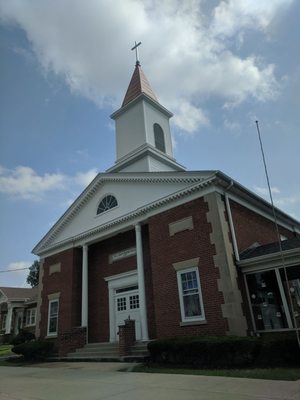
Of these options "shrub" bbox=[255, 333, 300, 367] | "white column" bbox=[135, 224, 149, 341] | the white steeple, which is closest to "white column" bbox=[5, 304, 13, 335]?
the white steeple

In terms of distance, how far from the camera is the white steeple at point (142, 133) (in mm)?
21094

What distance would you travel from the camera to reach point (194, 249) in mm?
14672

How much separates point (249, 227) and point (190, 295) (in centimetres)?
450

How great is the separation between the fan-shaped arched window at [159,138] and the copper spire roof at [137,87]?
2264 mm

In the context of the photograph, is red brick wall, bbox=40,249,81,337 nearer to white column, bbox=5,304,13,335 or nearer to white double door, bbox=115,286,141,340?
white double door, bbox=115,286,141,340

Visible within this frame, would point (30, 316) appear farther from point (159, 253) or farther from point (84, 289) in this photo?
point (159, 253)

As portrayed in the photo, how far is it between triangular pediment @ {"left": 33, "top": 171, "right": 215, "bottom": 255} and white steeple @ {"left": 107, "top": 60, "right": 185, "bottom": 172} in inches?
86.5

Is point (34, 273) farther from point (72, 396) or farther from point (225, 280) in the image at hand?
point (72, 396)

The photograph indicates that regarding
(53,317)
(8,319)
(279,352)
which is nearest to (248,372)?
(279,352)

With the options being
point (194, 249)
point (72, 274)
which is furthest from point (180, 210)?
point (72, 274)

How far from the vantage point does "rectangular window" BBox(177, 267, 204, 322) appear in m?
14.0

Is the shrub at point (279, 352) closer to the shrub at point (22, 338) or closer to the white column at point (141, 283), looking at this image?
the white column at point (141, 283)

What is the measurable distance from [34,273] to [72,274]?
34554mm

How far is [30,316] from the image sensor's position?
3666cm
